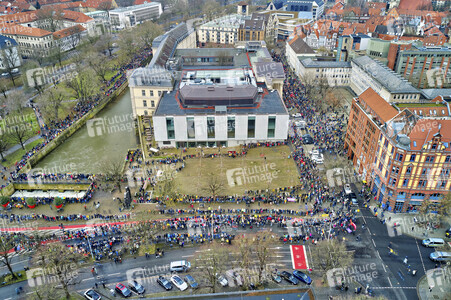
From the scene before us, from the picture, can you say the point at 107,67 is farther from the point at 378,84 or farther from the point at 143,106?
the point at 378,84

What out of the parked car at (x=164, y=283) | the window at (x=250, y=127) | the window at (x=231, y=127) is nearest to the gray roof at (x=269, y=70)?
the window at (x=250, y=127)

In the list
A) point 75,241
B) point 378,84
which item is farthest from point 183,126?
point 378,84

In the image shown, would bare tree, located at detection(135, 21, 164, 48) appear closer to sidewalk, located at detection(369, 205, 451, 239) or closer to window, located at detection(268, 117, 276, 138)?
window, located at detection(268, 117, 276, 138)

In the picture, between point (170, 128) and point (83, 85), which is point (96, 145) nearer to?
point (170, 128)

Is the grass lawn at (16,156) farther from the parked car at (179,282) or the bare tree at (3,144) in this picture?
the parked car at (179,282)

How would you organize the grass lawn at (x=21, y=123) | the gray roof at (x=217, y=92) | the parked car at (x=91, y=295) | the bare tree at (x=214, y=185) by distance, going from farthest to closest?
the grass lawn at (x=21, y=123) < the gray roof at (x=217, y=92) < the bare tree at (x=214, y=185) < the parked car at (x=91, y=295)

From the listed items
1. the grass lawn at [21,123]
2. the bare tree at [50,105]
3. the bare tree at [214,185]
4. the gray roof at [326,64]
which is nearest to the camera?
the bare tree at [214,185]
